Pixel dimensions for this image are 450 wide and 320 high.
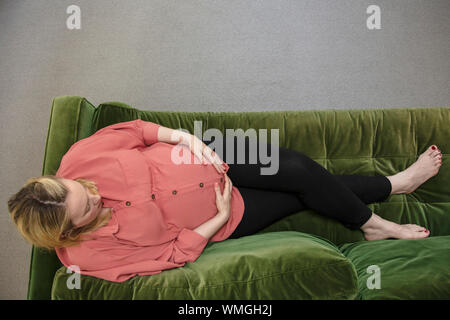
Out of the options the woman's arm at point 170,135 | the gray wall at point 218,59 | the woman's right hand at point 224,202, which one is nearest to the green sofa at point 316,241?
the woman's right hand at point 224,202

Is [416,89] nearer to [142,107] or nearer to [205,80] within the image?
[205,80]

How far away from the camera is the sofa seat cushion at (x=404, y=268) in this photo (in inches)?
37.5

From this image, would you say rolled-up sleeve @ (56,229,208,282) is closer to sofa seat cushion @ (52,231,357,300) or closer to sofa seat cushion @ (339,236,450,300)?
sofa seat cushion @ (52,231,357,300)

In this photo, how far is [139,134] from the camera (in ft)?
3.94

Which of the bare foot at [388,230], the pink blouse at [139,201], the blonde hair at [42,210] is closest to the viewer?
the blonde hair at [42,210]

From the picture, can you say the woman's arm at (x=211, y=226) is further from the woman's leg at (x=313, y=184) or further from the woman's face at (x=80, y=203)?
the woman's face at (x=80, y=203)

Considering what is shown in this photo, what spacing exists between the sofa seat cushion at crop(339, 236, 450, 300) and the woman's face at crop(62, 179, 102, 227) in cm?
90

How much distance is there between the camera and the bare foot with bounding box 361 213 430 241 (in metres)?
1.22

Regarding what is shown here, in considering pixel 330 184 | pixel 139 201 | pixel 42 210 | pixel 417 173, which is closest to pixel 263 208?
pixel 330 184

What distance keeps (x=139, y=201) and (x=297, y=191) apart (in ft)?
1.93

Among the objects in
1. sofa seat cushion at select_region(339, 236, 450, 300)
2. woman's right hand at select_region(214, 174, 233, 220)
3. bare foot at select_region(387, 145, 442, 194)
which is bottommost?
sofa seat cushion at select_region(339, 236, 450, 300)

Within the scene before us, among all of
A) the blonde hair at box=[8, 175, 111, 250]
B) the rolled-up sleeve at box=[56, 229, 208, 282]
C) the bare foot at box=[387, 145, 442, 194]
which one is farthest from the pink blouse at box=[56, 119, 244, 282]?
the bare foot at box=[387, 145, 442, 194]

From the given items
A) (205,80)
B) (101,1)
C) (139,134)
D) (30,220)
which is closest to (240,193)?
(139,134)

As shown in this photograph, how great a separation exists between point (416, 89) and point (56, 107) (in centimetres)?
190
